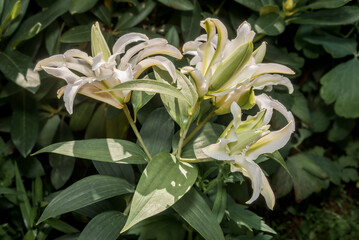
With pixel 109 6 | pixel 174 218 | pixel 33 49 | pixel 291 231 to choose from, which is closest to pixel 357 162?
pixel 291 231

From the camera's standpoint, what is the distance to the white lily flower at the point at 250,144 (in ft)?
2.21

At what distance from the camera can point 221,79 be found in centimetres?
72

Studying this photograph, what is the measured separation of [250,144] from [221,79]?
0.44 ft

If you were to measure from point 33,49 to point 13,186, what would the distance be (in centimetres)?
50

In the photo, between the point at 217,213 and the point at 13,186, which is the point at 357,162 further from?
the point at 13,186

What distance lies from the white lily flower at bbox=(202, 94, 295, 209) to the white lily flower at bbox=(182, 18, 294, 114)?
0.19 ft

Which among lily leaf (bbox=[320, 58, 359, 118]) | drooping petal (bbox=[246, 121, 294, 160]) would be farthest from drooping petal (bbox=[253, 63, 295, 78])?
lily leaf (bbox=[320, 58, 359, 118])

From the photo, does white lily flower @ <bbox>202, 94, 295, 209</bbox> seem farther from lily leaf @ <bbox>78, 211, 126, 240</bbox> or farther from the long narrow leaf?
lily leaf @ <bbox>78, 211, 126, 240</bbox>

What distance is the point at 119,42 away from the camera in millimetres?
750

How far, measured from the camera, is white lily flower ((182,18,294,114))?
702 mm

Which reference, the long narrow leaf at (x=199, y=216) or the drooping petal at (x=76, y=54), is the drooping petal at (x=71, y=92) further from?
the long narrow leaf at (x=199, y=216)

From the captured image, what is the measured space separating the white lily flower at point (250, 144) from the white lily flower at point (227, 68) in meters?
0.06

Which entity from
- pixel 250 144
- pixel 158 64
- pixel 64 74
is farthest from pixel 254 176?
pixel 64 74

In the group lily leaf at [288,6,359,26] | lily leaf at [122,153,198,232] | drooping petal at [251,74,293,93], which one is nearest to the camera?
lily leaf at [122,153,198,232]
